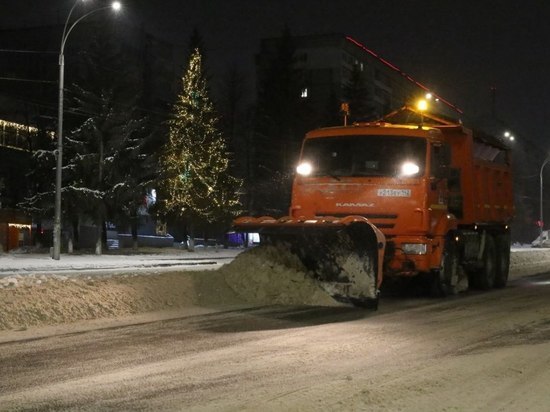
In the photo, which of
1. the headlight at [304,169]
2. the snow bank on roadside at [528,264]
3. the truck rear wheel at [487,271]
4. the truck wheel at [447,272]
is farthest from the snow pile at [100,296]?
the snow bank on roadside at [528,264]

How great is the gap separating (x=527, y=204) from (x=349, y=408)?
285ft

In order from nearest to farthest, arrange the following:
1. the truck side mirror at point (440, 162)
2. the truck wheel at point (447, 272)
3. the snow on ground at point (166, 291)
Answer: the snow on ground at point (166, 291) → the truck side mirror at point (440, 162) → the truck wheel at point (447, 272)

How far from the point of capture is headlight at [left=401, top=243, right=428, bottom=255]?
13.7m

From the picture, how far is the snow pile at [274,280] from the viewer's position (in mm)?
13484

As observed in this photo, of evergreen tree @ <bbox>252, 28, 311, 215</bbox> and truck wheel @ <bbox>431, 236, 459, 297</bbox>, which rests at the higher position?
evergreen tree @ <bbox>252, 28, 311, 215</bbox>

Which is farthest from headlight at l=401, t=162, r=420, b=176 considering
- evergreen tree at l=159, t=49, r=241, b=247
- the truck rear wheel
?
evergreen tree at l=159, t=49, r=241, b=247

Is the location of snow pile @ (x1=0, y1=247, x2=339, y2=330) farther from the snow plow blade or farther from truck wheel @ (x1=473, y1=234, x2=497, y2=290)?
truck wheel @ (x1=473, y1=234, x2=497, y2=290)

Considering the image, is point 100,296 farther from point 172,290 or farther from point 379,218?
point 379,218

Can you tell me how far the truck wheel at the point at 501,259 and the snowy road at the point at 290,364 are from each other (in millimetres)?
6533

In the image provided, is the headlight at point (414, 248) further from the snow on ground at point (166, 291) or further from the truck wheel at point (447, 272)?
the snow on ground at point (166, 291)

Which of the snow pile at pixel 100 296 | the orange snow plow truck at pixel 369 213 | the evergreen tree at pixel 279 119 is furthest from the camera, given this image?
the evergreen tree at pixel 279 119

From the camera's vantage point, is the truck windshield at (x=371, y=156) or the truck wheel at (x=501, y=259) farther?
the truck wheel at (x=501, y=259)

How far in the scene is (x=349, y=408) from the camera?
6.31 meters

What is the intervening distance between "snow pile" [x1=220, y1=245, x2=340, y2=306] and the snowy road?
89 centimetres
